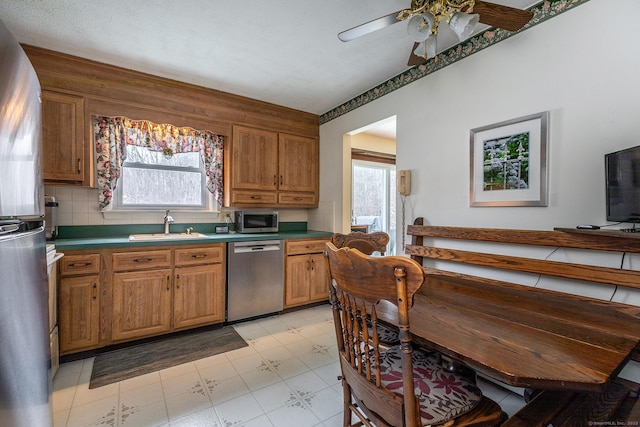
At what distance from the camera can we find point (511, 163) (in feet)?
6.00

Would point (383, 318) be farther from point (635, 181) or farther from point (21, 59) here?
point (21, 59)

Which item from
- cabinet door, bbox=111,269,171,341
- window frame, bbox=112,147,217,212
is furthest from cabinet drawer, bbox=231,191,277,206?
cabinet door, bbox=111,269,171,341

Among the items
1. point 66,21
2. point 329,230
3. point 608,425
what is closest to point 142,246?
point 66,21

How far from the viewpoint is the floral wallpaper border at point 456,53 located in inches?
65.5

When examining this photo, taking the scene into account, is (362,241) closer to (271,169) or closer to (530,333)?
(530,333)

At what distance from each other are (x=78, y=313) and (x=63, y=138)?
1.45 m

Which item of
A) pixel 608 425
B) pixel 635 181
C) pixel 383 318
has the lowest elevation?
pixel 608 425

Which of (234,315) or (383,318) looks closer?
(383,318)

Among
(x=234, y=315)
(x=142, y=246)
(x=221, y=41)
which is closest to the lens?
(x=221, y=41)

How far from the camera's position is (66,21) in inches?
74.6

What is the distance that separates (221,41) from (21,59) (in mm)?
1510

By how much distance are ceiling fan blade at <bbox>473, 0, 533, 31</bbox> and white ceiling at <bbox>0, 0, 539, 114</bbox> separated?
0.38 m

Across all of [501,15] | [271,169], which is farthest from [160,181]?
[501,15]

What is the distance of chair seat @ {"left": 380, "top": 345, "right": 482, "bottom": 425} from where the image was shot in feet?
3.17
